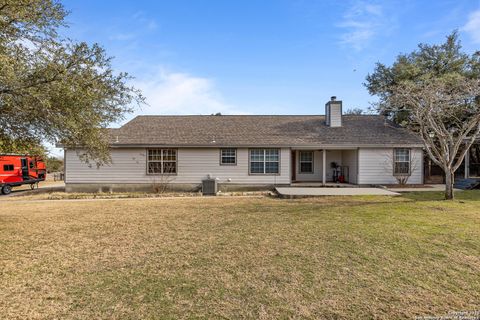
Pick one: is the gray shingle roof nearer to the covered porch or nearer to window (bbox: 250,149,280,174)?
window (bbox: 250,149,280,174)

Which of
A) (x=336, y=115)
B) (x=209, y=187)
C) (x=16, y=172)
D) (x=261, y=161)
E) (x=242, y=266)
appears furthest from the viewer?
(x=16, y=172)

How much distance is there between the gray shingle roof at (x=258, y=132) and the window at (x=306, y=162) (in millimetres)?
1597

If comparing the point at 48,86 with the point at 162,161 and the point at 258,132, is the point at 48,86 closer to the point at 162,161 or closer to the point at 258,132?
the point at 162,161

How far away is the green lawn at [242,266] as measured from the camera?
312 centimetres

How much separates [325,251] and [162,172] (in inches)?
472

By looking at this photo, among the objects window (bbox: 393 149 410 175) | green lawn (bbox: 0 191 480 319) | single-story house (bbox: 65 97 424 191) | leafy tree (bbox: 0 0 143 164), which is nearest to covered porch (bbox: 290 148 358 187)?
single-story house (bbox: 65 97 424 191)

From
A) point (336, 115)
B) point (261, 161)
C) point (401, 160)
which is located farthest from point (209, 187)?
point (401, 160)

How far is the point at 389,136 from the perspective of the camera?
15.8 metres

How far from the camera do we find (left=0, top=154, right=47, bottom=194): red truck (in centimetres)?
1697

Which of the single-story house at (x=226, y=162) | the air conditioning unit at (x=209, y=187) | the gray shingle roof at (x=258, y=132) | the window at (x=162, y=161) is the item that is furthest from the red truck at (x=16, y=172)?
the air conditioning unit at (x=209, y=187)

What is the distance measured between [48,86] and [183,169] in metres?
10.6

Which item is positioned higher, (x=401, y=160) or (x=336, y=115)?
(x=336, y=115)

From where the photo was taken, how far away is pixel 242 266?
169 inches

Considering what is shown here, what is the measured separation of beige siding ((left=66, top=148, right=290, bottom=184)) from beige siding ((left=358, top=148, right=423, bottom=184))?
434 cm
